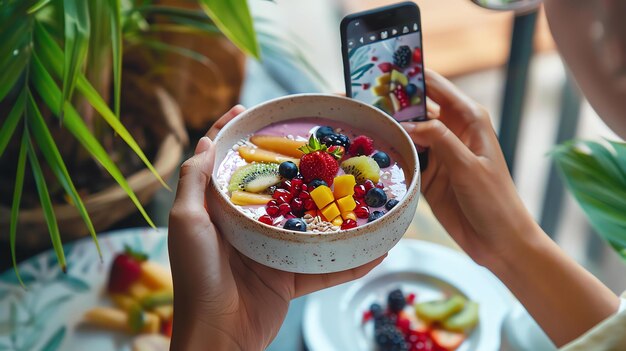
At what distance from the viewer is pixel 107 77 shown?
1271 millimetres

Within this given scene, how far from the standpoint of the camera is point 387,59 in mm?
979

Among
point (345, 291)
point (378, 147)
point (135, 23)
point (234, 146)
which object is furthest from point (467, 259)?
point (135, 23)

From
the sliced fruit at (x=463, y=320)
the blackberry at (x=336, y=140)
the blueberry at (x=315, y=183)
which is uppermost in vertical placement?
the blackberry at (x=336, y=140)

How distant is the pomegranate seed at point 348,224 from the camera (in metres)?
0.81

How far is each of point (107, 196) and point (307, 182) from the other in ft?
1.61

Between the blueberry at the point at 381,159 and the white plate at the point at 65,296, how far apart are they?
0.46m

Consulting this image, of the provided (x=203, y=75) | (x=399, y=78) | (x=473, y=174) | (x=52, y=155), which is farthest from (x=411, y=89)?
(x=203, y=75)

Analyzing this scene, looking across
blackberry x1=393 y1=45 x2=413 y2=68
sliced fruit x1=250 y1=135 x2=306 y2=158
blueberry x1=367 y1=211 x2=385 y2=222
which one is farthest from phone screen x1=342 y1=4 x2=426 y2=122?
blueberry x1=367 y1=211 x2=385 y2=222

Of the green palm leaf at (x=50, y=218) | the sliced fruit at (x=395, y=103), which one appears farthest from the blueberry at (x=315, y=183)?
the green palm leaf at (x=50, y=218)

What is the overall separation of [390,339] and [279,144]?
0.40 metres

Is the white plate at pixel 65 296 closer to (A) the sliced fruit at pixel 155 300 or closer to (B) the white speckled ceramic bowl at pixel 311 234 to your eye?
(A) the sliced fruit at pixel 155 300

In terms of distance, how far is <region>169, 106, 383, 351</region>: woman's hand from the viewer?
84cm

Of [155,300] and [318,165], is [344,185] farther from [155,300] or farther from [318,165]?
[155,300]

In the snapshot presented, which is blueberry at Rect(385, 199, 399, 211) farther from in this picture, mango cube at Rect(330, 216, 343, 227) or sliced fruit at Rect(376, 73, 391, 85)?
sliced fruit at Rect(376, 73, 391, 85)
